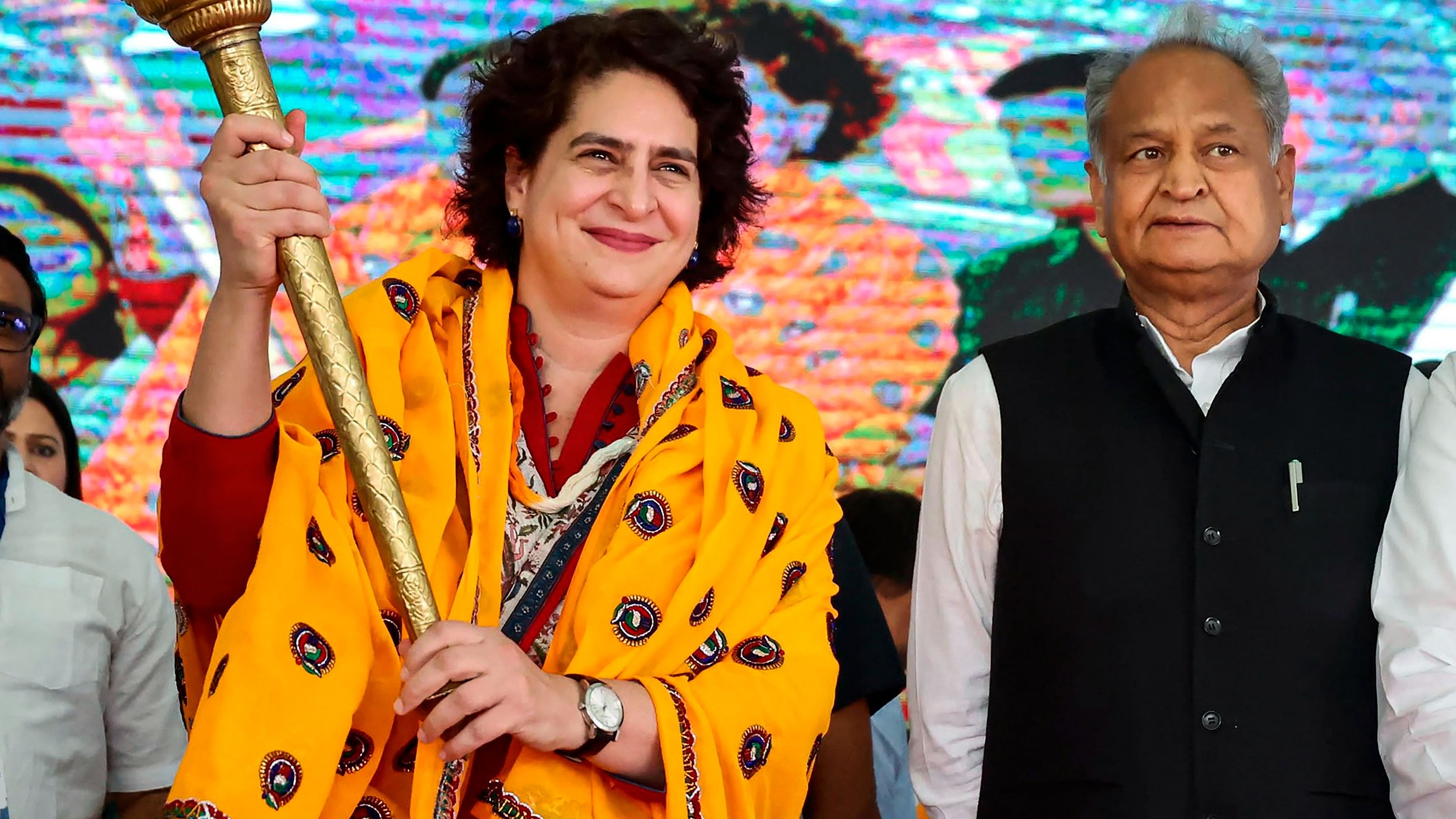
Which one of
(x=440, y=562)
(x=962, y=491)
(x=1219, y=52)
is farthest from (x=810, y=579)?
(x=1219, y=52)

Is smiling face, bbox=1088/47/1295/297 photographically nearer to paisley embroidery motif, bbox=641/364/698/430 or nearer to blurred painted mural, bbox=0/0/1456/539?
paisley embroidery motif, bbox=641/364/698/430

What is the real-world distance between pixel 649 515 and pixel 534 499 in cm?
14

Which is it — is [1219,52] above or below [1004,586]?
above

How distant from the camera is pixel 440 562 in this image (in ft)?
5.90

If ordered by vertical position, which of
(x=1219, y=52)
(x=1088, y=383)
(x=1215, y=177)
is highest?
(x=1219, y=52)

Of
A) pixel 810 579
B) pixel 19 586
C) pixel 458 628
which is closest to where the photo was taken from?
pixel 458 628

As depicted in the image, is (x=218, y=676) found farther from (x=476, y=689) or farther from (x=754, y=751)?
(x=754, y=751)

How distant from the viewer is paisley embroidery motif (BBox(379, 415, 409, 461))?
1.82 metres

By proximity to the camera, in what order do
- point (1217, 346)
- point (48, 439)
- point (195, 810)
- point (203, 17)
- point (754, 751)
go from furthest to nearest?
point (48, 439) < point (1217, 346) < point (754, 751) < point (195, 810) < point (203, 17)

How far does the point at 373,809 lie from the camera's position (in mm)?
1748

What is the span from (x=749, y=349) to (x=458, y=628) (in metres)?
2.70

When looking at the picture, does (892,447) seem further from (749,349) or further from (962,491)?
(962,491)

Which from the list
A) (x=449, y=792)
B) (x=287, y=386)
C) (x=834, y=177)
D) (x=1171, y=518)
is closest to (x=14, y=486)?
(x=287, y=386)

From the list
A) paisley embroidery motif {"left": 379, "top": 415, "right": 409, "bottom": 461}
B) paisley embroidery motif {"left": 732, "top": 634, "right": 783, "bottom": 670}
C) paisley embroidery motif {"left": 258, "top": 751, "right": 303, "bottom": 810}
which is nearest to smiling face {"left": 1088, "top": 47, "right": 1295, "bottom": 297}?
paisley embroidery motif {"left": 732, "top": 634, "right": 783, "bottom": 670}
